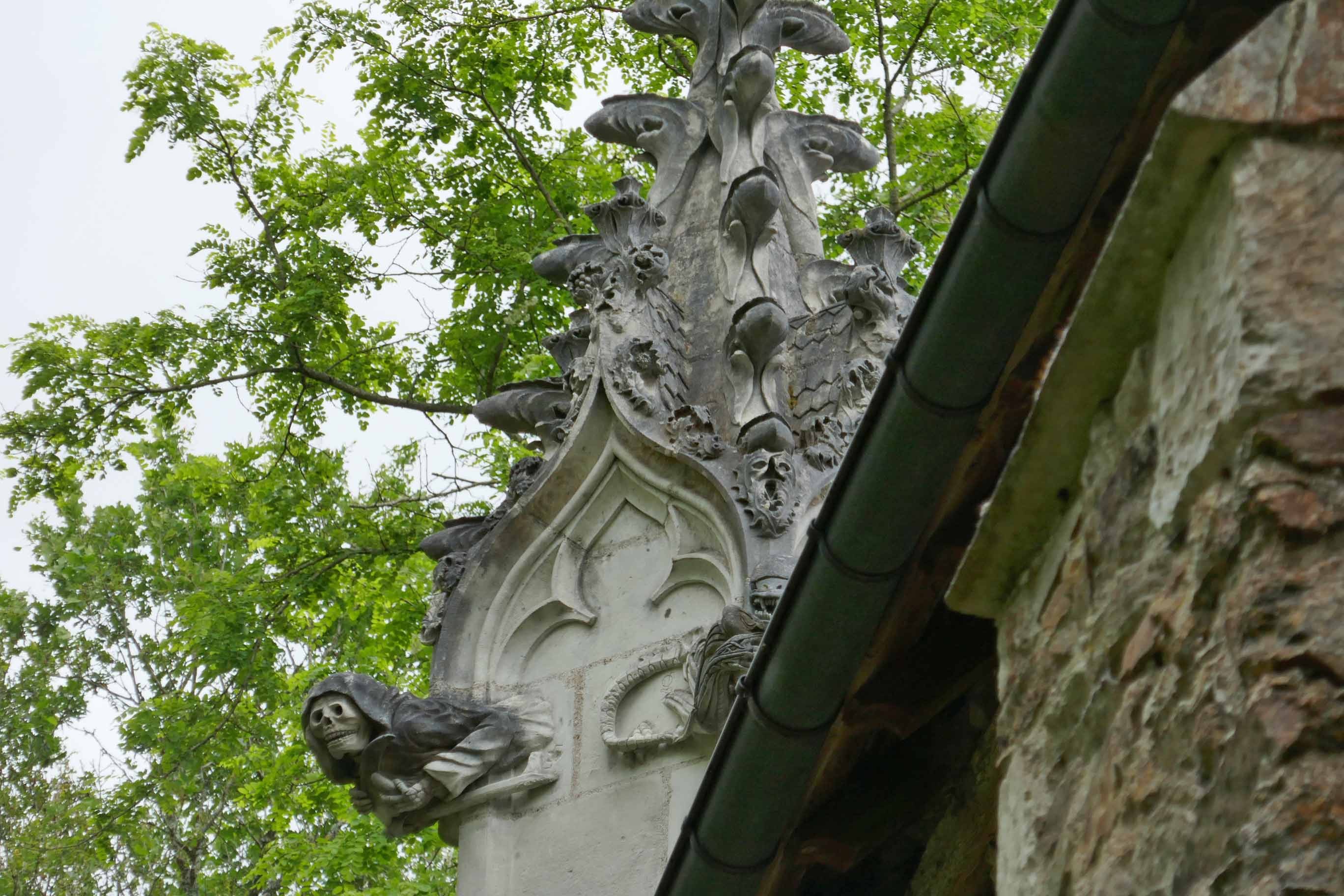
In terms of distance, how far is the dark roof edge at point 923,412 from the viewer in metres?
2.48

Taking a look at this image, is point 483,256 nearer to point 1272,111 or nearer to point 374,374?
point 374,374

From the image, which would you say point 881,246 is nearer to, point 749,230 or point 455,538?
point 749,230

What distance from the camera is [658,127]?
7738 millimetres

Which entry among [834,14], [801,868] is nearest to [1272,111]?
[801,868]

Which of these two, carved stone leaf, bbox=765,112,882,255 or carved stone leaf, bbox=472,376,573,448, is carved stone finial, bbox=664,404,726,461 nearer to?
carved stone leaf, bbox=472,376,573,448

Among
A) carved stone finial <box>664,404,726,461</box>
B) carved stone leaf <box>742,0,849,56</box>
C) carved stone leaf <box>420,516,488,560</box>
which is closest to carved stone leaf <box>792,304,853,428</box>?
carved stone finial <box>664,404,726,461</box>

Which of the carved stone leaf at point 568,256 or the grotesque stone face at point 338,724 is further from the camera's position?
the carved stone leaf at point 568,256

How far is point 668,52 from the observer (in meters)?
13.6

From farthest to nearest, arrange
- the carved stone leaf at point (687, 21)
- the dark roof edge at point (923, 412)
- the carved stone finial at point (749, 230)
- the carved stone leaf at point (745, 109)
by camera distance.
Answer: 1. the carved stone leaf at point (687, 21)
2. the carved stone leaf at point (745, 109)
3. the carved stone finial at point (749, 230)
4. the dark roof edge at point (923, 412)

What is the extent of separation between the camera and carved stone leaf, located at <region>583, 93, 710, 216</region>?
25.0 feet

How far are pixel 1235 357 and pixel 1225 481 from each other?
0.40 ft

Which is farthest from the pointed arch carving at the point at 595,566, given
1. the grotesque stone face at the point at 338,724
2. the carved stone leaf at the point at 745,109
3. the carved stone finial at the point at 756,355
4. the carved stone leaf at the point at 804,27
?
the carved stone leaf at the point at 804,27

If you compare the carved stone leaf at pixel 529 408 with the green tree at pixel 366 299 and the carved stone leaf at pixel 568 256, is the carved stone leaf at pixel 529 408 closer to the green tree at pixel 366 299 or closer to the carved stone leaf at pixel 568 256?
the carved stone leaf at pixel 568 256

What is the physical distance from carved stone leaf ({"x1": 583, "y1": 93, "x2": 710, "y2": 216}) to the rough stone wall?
5624mm
